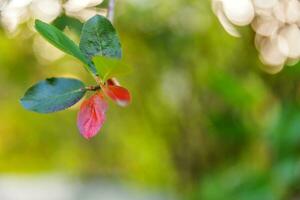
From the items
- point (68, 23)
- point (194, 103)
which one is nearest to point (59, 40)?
point (68, 23)

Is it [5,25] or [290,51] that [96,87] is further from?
[290,51]

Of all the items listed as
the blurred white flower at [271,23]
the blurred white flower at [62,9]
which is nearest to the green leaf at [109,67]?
the blurred white flower at [62,9]

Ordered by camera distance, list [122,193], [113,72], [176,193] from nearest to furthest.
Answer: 1. [113,72]
2. [176,193]
3. [122,193]

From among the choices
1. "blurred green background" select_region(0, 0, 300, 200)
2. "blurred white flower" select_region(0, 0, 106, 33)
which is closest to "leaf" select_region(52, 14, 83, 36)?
"blurred white flower" select_region(0, 0, 106, 33)

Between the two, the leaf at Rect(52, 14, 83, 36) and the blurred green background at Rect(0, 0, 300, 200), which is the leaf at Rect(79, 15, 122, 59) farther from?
the blurred green background at Rect(0, 0, 300, 200)

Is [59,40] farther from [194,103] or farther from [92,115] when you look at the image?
[194,103]

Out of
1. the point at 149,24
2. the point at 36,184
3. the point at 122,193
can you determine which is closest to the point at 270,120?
the point at 149,24
